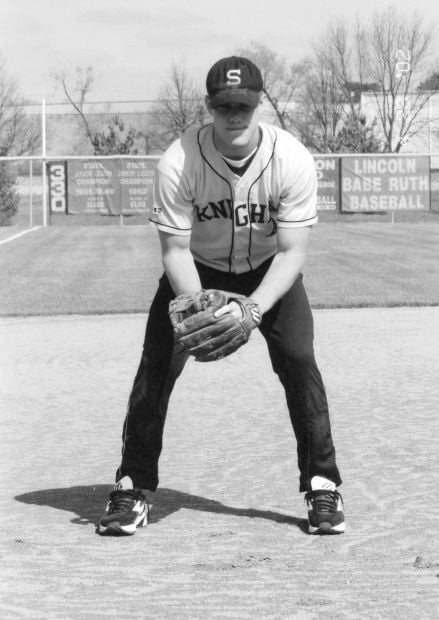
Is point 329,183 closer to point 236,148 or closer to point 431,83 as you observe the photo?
point 431,83

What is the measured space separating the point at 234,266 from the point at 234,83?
754 mm

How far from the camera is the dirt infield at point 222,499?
369 cm

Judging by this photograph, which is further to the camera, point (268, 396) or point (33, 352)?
point (33, 352)

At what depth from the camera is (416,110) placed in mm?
→ 62250

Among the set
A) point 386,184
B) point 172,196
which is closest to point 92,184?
point 386,184

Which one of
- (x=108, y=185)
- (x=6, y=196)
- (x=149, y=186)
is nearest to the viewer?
(x=108, y=185)

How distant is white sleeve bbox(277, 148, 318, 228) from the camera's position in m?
4.44

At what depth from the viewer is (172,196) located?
4.46m

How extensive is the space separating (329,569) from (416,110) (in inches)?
2372

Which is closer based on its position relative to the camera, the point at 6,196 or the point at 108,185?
the point at 108,185

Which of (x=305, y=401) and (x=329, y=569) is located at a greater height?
(x=305, y=401)

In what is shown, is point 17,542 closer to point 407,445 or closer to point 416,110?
point 407,445

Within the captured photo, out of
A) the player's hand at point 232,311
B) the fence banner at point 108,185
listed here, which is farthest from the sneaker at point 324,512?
the fence banner at point 108,185

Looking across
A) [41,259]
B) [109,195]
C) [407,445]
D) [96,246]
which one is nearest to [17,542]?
[407,445]
